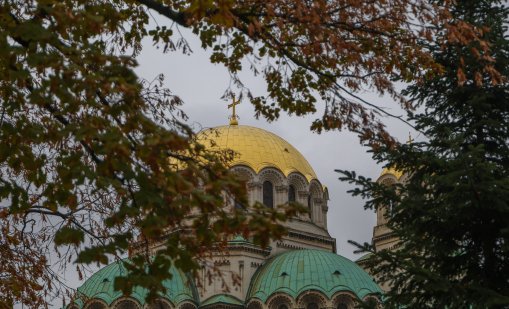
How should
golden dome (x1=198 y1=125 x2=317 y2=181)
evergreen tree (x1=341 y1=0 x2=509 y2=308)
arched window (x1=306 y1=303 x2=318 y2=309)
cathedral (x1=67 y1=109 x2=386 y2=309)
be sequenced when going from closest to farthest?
1. evergreen tree (x1=341 y1=0 x2=509 y2=308)
2. cathedral (x1=67 y1=109 x2=386 y2=309)
3. arched window (x1=306 y1=303 x2=318 y2=309)
4. golden dome (x1=198 y1=125 x2=317 y2=181)

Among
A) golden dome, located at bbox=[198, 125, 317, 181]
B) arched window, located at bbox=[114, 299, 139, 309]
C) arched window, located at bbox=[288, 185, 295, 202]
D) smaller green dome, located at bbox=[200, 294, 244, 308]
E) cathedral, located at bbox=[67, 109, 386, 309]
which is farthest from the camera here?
arched window, located at bbox=[288, 185, 295, 202]

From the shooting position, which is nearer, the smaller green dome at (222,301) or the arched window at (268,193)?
the smaller green dome at (222,301)

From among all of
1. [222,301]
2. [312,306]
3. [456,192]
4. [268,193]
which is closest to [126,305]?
[222,301]

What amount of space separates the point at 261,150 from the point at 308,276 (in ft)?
28.9

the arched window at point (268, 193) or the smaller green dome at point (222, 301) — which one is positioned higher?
the arched window at point (268, 193)

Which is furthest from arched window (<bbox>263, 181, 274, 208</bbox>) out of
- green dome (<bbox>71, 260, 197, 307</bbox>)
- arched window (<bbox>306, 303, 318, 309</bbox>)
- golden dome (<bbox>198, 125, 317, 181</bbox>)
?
arched window (<bbox>306, 303, 318, 309</bbox>)

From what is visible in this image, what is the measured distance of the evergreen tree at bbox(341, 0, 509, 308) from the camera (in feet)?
43.3

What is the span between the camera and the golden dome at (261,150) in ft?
152

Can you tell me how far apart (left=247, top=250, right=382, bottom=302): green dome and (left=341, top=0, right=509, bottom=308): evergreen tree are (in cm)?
2485

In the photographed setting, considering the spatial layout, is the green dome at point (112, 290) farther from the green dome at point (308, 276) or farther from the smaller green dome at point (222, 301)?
the green dome at point (308, 276)

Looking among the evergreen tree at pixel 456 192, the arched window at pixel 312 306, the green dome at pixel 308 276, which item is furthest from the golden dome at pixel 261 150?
the evergreen tree at pixel 456 192

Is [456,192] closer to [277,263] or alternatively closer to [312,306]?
[312,306]

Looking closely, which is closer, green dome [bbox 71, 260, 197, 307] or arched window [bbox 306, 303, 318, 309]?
green dome [bbox 71, 260, 197, 307]

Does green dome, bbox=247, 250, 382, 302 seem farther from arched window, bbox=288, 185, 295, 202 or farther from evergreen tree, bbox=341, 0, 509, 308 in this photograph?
evergreen tree, bbox=341, 0, 509, 308
